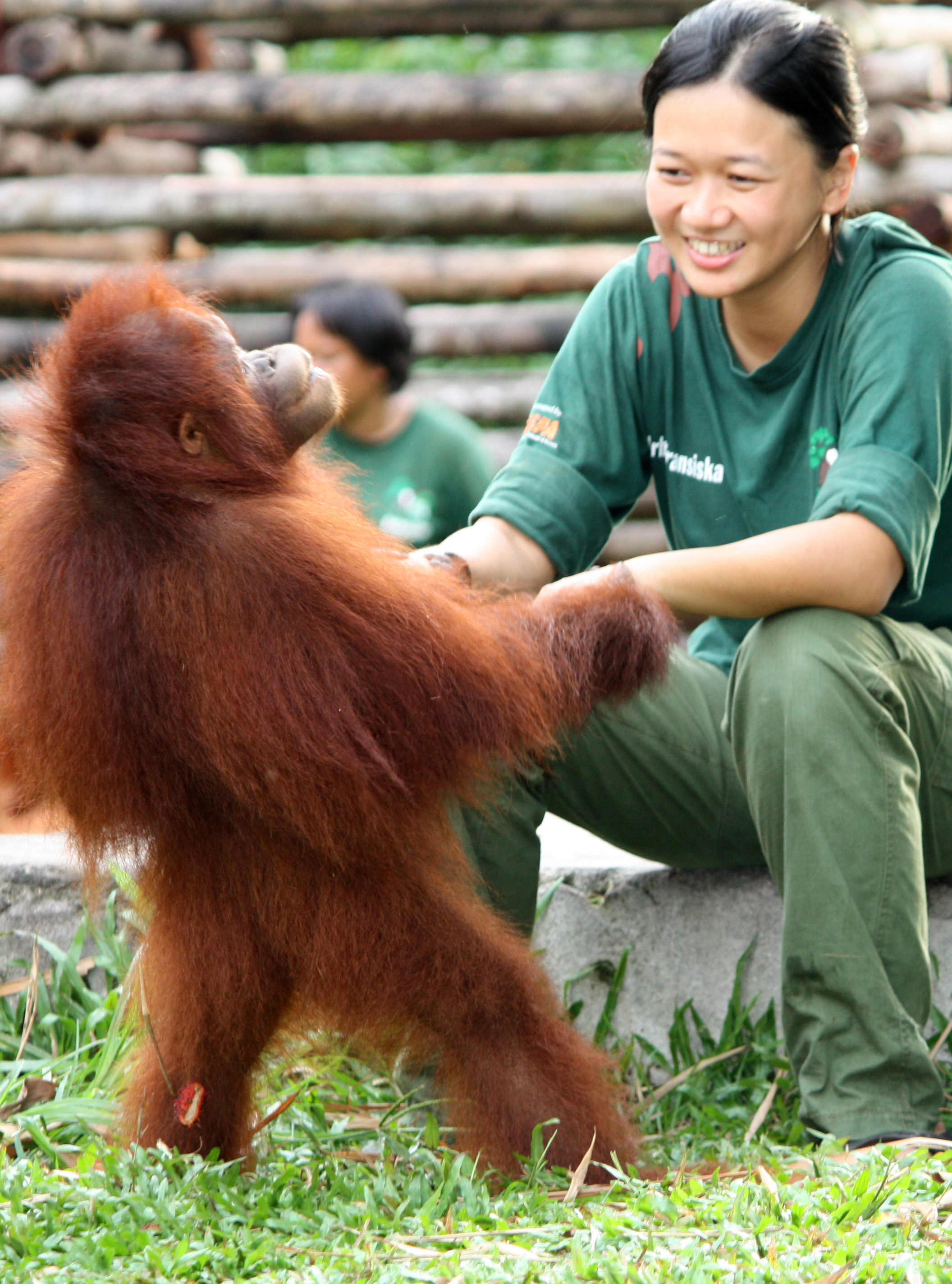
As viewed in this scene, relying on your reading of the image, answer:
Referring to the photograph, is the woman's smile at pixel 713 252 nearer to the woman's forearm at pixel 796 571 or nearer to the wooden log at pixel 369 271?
the woman's forearm at pixel 796 571

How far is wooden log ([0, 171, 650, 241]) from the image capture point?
537 centimetres

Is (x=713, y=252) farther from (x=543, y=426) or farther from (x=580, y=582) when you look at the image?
(x=580, y=582)

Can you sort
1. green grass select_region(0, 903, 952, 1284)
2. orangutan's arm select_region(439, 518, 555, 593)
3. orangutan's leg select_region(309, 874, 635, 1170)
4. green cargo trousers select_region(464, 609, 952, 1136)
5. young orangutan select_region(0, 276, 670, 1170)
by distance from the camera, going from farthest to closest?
orangutan's arm select_region(439, 518, 555, 593), green cargo trousers select_region(464, 609, 952, 1136), orangutan's leg select_region(309, 874, 635, 1170), young orangutan select_region(0, 276, 670, 1170), green grass select_region(0, 903, 952, 1284)

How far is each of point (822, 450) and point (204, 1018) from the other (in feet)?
3.95

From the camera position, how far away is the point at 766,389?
7.52ft

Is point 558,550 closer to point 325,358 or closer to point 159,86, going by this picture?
point 325,358

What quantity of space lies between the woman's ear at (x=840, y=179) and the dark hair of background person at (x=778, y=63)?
10 mm

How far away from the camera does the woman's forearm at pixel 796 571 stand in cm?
196

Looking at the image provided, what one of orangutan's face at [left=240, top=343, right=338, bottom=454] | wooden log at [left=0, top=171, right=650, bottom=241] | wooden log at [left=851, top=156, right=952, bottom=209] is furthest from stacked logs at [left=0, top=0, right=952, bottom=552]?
orangutan's face at [left=240, top=343, right=338, bottom=454]

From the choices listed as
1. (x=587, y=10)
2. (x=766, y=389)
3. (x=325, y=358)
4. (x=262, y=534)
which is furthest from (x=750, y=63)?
(x=587, y=10)

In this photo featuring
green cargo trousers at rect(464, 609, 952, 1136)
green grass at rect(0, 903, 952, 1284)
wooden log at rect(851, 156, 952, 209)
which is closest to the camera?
green grass at rect(0, 903, 952, 1284)

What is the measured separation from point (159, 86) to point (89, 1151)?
4753mm

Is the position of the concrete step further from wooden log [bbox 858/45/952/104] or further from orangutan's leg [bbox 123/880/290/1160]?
wooden log [bbox 858/45/952/104]

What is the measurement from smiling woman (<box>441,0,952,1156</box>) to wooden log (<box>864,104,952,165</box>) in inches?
114
